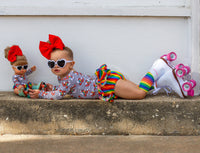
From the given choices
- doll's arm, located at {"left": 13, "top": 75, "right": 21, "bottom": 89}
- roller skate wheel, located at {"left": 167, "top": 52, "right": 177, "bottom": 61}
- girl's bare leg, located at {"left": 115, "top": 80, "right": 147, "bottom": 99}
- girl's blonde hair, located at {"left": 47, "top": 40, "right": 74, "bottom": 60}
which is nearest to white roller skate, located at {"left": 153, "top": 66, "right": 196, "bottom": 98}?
roller skate wheel, located at {"left": 167, "top": 52, "right": 177, "bottom": 61}

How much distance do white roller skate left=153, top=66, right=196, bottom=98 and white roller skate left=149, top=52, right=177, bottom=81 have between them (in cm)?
4

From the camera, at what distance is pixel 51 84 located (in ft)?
10.1

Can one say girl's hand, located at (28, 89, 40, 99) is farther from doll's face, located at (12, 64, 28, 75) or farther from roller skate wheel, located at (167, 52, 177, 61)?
roller skate wheel, located at (167, 52, 177, 61)

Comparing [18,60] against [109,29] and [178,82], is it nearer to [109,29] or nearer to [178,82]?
[109,29]

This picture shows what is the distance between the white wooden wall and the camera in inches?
115

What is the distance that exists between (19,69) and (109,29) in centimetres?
100

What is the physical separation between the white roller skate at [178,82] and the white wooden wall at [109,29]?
264 mm

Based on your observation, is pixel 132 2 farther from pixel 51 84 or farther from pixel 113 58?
pixel 51 84

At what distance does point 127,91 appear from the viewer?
2.70 m

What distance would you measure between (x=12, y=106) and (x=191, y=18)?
1.96m

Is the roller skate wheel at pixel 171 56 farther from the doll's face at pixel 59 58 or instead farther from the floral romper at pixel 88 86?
the doll's face at pixel 59 58

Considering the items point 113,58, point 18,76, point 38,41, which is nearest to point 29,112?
point 18,76

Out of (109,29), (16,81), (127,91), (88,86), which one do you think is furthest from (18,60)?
(127,91)

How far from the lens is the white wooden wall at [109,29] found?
2.93m
